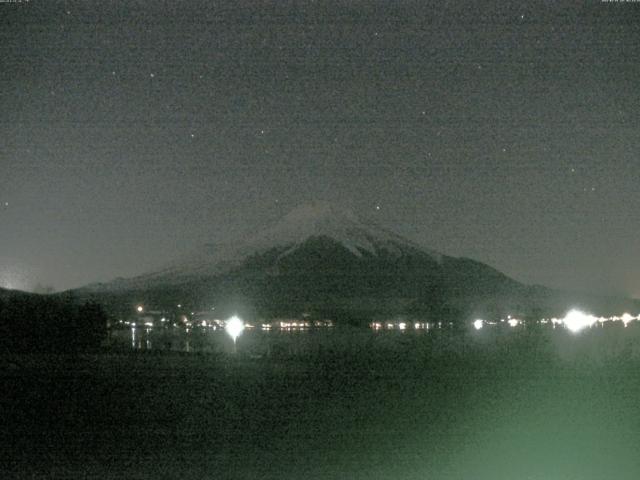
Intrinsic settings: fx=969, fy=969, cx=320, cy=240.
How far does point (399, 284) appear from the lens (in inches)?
6535

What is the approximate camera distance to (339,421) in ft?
50.0

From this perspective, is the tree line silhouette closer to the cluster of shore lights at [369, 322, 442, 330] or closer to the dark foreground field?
the dark foreground field

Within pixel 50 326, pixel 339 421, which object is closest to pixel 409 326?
pixel 50 326

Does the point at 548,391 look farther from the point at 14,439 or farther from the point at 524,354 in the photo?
the point at 14,439

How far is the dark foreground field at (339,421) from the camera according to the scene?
37.9 ft

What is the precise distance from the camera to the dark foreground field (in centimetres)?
1155

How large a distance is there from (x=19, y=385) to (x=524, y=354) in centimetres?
1334

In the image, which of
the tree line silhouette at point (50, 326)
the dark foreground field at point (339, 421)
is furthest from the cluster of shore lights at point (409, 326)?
the dark foreground field at point (339, 421)

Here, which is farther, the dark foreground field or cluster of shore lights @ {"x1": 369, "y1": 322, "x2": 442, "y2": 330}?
cluster of shore lights @ {"x1": 369, "y1": 322, "x2": 442, "y2": 330}

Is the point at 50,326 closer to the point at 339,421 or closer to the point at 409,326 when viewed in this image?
the point at 339,421

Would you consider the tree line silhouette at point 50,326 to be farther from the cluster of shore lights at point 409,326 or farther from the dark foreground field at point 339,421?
the cluster of shore lights at point 409,326

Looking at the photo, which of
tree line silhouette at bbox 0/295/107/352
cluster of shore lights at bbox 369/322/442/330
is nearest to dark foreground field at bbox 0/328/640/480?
tree line silhouette at bbox 0/295/107/352

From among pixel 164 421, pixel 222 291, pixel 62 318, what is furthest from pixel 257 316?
pixel 164 421

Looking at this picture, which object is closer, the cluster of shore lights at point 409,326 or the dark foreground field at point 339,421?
the dark foreground field at point 339,421
